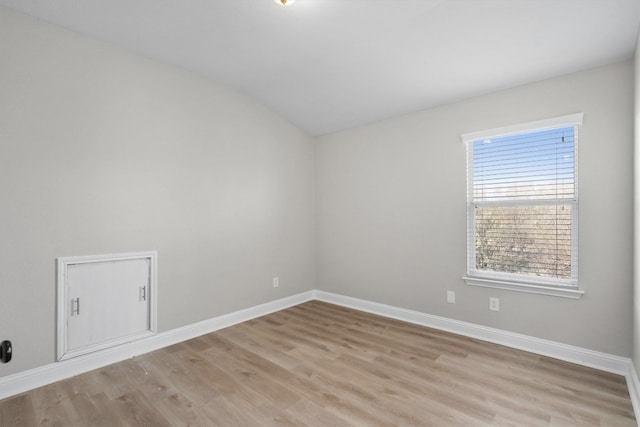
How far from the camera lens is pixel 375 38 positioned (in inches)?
97.7

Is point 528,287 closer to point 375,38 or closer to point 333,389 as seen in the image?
point 333,389

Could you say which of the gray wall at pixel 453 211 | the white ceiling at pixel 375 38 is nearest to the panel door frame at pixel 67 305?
the white ceiling at pixel 375 38

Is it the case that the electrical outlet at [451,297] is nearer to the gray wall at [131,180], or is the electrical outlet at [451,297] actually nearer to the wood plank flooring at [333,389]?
the wood plank flooring at [333,389]

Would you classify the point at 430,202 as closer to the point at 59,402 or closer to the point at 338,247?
the point at 338,247

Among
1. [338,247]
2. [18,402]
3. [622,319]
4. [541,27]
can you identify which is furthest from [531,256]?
[18,402]

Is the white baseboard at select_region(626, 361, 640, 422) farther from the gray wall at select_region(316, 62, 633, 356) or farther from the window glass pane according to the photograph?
the window glass pane

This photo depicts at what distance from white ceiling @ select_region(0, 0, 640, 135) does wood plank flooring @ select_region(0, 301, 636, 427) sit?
93.7 inches

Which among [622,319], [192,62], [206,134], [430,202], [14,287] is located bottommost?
[622,319]

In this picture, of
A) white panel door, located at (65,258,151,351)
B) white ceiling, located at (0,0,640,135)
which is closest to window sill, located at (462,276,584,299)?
white ceiling, located at (0,0,640,135)

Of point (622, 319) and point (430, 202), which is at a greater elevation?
point (430, 202)

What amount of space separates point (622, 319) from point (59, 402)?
13.0ft

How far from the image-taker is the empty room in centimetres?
207

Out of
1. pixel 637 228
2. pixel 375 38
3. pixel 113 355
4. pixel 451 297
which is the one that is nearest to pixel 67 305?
pixel 113 355

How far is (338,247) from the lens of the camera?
13.7 ft
